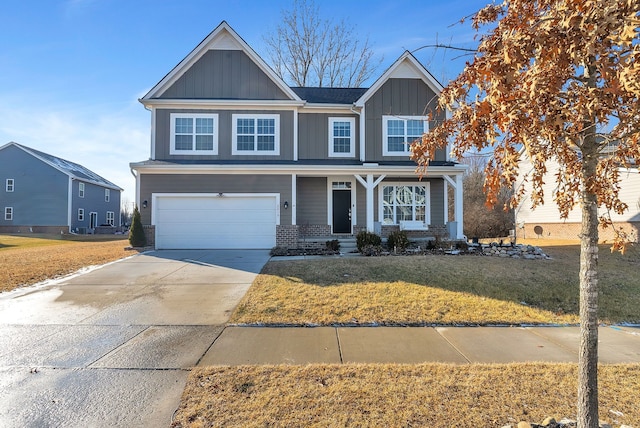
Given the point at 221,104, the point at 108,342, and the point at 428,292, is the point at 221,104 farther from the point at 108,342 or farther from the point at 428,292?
the point at 108,342

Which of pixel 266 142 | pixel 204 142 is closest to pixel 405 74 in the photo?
pixel 266 142

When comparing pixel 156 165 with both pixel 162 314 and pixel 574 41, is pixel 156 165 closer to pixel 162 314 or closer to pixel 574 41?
pixel 162 314

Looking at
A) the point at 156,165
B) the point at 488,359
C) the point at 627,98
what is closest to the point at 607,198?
the point at 627,98

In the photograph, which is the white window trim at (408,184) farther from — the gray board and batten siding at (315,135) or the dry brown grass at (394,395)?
the dry brown grass at (394,395)

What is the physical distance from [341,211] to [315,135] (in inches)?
141

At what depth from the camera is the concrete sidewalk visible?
4.20 metres

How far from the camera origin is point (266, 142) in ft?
48.5

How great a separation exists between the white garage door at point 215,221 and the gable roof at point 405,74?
623 centimetres

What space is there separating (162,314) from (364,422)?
4.43 m

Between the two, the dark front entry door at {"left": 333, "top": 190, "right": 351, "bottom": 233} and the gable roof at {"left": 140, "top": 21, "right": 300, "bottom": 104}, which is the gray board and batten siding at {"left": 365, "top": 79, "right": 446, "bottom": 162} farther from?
the gable roof at {"left": 140, "top": 21, "right": 300, "bottom": 104}

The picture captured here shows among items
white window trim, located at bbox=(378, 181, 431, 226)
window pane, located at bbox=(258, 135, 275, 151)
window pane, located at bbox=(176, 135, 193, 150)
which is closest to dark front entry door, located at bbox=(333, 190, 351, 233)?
white window trim, located at bbox=(378, 181, 431, 226)

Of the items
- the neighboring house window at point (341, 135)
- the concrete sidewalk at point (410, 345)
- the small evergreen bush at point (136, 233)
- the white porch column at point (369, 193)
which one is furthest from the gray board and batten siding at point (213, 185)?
the concrete sidewalk at point (410, 345)

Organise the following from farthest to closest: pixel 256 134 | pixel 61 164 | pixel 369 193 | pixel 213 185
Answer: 1. pixel 61 164
2. pixel 256 134
3. pixel 369 193
4. pixel 213 185

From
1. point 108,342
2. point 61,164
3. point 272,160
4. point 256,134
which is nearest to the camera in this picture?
point 108,342
